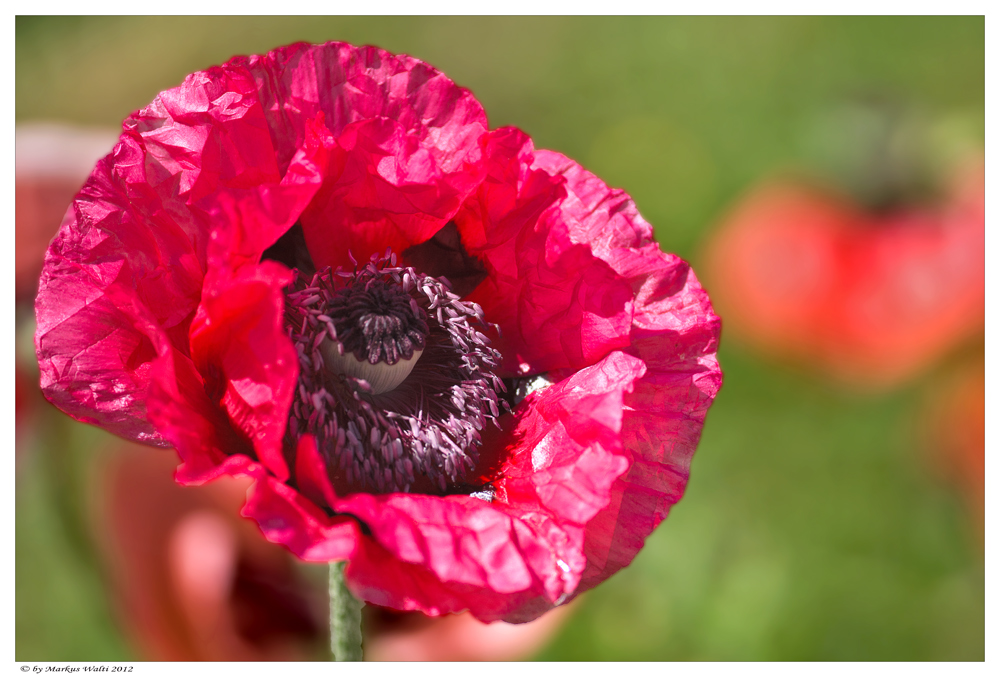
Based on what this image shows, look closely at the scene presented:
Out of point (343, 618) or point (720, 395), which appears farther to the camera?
point (720, 395)

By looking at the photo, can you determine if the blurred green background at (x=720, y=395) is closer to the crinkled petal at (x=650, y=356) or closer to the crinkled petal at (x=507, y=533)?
the crinkled petal at (x=507, y=533)

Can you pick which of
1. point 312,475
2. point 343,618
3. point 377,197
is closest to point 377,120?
point 377,197

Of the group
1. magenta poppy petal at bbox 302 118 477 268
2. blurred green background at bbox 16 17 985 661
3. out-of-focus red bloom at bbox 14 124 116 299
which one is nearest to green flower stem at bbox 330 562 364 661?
magenta poppy petal at bbox 302 118 477 268

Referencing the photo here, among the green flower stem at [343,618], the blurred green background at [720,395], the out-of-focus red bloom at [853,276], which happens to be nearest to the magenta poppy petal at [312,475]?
the green flower stem at [343,618]

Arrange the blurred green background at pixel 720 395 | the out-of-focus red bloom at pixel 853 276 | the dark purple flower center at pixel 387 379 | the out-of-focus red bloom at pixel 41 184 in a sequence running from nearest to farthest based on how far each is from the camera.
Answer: the dark purple flower center at pixel 387 379
the out-of-focus red bloom at pixel 41 184
the blurred green background at pixel 720 395
the out-of-focus red bloom at pixel 853 276

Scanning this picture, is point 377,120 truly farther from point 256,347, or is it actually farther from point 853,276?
point 853,276

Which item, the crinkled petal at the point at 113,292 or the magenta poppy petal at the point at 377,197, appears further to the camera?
the magenta poppy petal at the point at 377,197

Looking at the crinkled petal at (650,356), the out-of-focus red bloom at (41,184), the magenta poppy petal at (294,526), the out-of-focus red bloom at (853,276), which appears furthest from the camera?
the out-of-focus red bloom at (853,276)
